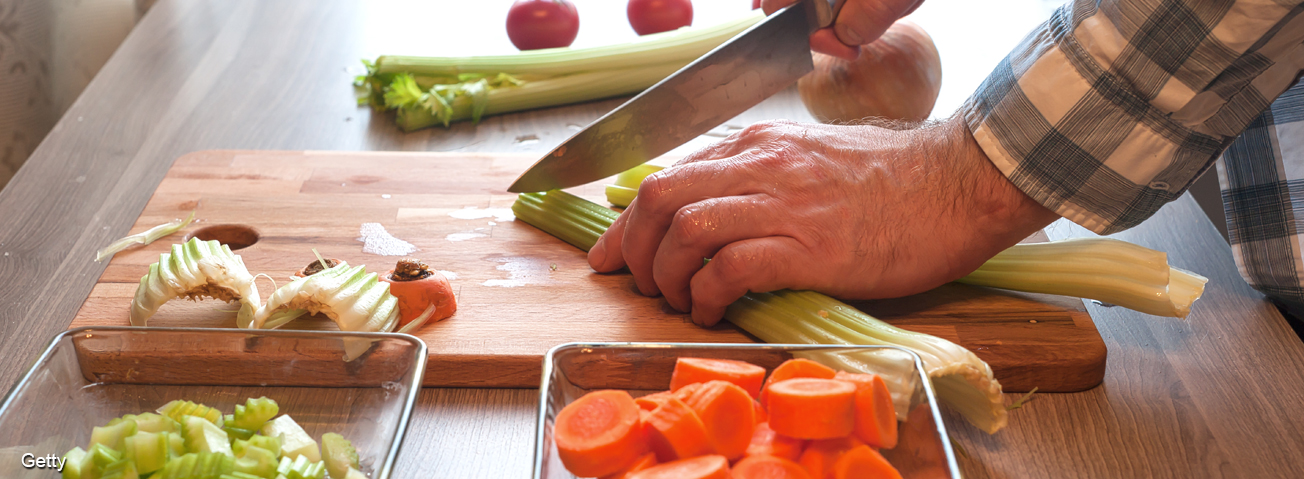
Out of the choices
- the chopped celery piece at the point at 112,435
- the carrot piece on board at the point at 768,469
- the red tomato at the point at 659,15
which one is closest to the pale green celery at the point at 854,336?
the carrot piece on board at the point at 768,469

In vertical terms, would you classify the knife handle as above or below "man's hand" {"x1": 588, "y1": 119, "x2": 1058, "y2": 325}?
above

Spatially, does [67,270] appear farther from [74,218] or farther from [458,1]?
[458,1]

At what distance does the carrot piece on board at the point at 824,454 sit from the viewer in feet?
3.30

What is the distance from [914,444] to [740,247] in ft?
1.77

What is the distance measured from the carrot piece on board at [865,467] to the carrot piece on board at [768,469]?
4 cm

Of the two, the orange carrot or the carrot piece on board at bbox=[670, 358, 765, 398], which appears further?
the orange carrot

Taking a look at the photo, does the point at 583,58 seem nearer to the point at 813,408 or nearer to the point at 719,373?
the point at 719,373

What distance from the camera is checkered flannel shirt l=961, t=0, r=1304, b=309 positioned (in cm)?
132

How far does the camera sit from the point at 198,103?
2670mm

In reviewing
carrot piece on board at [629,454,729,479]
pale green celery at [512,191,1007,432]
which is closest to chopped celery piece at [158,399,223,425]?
carrot piece on board at [629,454,729,479]

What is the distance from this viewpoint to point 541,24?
2914 mm

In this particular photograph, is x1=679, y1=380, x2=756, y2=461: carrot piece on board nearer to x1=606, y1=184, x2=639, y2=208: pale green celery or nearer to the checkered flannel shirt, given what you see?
the checkered flannel shirt

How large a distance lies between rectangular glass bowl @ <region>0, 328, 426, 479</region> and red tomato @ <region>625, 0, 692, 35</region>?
2.09 meters

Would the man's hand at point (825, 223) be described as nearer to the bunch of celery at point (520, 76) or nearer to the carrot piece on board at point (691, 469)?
the carrot piece on board at point (691, 469)
